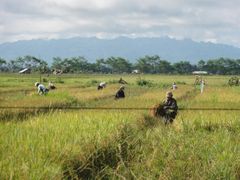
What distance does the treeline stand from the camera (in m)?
114

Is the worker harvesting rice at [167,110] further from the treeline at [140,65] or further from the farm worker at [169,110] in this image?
the treeline at [140,65]

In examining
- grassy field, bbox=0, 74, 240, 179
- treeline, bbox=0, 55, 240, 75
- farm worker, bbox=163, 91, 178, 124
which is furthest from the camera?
treeline, bbox=0, 55, 240, 75

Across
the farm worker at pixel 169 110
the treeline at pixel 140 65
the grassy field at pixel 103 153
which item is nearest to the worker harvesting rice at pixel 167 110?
the farm worker at pixel 169 110

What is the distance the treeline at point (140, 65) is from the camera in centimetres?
11431

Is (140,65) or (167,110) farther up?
(167,110)

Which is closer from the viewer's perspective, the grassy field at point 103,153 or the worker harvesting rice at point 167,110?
the grassy field at point 103,153

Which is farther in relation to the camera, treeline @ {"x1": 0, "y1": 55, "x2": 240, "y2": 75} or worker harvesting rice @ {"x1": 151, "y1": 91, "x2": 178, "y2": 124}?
treeline @ {"x1": 0, "y1": 55, "x2": 240, "y2": 75}

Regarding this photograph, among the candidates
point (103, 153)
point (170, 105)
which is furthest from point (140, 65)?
point (103, 153)

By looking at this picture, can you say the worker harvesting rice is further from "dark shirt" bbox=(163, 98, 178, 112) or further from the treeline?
the treeline

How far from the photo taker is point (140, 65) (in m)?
120

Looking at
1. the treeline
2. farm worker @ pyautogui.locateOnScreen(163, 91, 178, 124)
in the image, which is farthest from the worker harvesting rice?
the treeline

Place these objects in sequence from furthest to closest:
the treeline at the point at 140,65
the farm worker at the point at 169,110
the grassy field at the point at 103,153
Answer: the treeline at the point at 140,65 < the farm worker at the point at 169,110 < the grassy field at the point at 103,153

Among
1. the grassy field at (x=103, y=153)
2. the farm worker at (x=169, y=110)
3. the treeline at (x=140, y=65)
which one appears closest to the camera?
the grassy field at (x=103, y=153)

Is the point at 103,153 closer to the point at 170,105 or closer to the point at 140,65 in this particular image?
the point at 170,105
